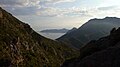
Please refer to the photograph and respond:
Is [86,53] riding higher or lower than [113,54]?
lower

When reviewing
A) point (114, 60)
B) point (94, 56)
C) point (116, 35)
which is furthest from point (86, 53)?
point (114, 60)

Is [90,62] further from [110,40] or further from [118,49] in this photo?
[110,40]

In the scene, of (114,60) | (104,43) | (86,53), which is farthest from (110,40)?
(114,60)

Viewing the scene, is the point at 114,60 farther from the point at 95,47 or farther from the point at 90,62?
the point at 95,47

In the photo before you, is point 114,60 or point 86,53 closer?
point 114,60

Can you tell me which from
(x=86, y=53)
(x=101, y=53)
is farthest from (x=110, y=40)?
(x=101, y=53)

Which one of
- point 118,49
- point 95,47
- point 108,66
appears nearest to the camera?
point 108,66

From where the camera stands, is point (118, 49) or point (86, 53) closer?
point (118, 49)

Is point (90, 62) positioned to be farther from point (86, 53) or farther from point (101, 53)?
point (86, 53)

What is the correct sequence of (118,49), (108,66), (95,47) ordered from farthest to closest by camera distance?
(95,47) → (118,49) → (108,66)
